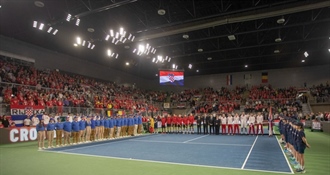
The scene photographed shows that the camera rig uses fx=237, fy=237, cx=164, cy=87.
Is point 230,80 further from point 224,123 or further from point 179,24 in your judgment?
point 179,24

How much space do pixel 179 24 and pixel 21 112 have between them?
13.6 meters

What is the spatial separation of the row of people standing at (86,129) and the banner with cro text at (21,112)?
2.29 meters

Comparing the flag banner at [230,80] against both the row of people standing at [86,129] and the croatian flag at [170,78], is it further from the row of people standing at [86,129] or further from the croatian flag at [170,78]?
the row of people standing at [86,129]

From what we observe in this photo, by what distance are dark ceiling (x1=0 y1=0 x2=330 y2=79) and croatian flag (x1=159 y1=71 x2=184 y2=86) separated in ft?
7.49

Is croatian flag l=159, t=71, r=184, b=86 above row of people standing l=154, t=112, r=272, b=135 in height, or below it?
above

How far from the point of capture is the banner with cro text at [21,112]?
16.7 meters

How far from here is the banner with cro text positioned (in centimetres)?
1669

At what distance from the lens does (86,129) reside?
644 inches

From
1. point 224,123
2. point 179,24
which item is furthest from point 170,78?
point 179,24

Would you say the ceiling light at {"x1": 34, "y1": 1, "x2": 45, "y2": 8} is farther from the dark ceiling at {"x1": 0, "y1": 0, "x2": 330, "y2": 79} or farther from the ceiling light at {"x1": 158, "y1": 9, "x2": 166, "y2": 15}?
the ceiling light at {"x1": 158, "y1": 9, "x2": 166, "y2": 15}

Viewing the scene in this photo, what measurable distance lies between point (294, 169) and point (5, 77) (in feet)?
68.9

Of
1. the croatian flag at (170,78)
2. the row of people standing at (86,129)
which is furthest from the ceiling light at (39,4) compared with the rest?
the croatian flag at (170,78)

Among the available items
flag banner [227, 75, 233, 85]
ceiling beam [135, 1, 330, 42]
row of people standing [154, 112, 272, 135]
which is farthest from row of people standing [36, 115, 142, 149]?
flag banner [227, 75, 233, 85]

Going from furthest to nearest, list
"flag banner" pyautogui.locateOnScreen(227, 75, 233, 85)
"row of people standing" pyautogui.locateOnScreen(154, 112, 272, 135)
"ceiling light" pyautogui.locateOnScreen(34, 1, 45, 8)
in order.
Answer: "flag banner" pyautogui.locateOnScreen(227, 75, 233, 85) < "row of people standing" pyautogui.locateOnScreen(154, 112, 272, 135) < "ceiling light" pyautogui.locateOnScreen(34, 1, 45, 8)
